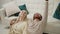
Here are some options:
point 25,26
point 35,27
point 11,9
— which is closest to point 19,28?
point 25,26

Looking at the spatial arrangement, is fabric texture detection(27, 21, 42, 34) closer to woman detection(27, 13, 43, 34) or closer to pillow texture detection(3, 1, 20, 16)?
woman detection(27, 13, 43, 34)

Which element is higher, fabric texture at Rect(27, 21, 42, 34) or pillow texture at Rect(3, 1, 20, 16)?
pillow texture at Rect(3, 1, 20, 16)

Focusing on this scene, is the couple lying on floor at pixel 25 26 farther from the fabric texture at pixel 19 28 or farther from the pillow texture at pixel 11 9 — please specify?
the pillow texture at pixel 11 9

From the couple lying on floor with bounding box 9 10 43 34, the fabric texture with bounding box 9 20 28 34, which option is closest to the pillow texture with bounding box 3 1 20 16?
the couple lying on floor with bounding box 9 10 43 34

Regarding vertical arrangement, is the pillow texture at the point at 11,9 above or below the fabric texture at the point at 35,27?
above

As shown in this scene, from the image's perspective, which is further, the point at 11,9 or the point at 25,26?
the point at 11,9

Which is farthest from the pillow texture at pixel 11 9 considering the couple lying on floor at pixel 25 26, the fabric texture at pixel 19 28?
the fabric texture at pixel 19 28

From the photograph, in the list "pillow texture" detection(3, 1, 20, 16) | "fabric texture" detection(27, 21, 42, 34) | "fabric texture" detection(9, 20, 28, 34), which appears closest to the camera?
"fabric texture" detection(9, 20, 28, 34)

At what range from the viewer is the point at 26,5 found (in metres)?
4.00

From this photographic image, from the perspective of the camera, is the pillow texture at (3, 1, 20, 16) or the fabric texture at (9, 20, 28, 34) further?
the pillow texture at (3, 1, 20, 16)

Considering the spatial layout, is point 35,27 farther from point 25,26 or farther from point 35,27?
point 25,26

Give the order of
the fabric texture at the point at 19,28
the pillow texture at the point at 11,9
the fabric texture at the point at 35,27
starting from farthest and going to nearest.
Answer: the pillow texture at the point at 11,9, the fabric texture at the point at 35,27, the fabric texture at the point at 19,28

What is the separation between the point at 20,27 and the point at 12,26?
0.15 m

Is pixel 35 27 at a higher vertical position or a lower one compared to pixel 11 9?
lower
